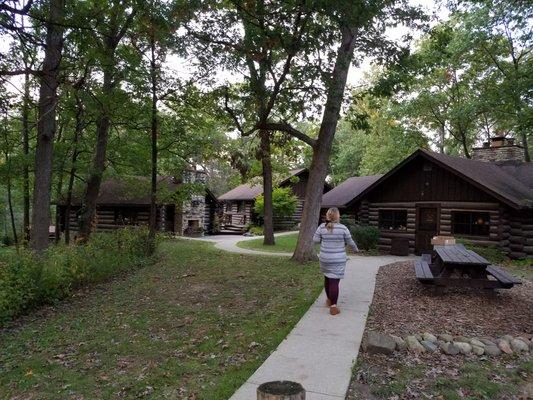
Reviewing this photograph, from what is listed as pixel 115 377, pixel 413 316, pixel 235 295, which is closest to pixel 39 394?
pixel 115 377

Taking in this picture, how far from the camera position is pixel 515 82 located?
19016mm

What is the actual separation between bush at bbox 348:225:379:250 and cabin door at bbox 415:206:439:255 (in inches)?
72.2

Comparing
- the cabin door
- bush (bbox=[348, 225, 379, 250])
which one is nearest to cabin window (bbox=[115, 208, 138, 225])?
bush (bbox=[348, 225, 379, 250])

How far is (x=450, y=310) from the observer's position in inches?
324

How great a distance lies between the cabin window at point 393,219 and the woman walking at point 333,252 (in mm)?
13174

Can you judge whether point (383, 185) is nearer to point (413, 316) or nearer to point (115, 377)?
point (413, 316)

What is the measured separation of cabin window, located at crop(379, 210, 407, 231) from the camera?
2017 centimetres

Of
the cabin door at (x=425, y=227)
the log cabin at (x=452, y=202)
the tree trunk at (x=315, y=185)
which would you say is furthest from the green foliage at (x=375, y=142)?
the cabin door at (x=425, y=227)

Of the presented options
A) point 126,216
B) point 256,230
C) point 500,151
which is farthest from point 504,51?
point 126,216

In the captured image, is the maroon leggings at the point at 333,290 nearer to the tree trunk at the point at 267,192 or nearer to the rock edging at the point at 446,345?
the rock edging at the point at 446,345

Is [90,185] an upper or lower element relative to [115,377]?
upper

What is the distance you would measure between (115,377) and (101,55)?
7.33 meters

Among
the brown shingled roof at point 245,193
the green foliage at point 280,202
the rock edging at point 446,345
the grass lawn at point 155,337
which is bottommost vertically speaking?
the grass lawn at point 155,337

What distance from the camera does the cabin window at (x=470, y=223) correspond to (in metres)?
17.6
